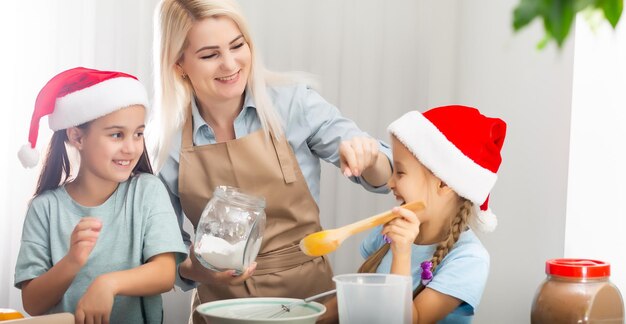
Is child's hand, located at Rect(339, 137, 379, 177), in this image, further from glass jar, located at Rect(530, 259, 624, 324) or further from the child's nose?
glass jar, located at Rect(530, 259, 624, 324)

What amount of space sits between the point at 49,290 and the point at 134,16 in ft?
3.59

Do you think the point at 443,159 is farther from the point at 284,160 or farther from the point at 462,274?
the point at 284,160

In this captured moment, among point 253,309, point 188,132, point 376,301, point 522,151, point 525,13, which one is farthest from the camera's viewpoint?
point 522,151

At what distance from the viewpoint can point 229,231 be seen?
4.00 ft

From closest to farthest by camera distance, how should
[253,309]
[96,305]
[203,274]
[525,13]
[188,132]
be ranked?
[525,13] → [253,309] → [96,305] → [203,274] → [188,132]

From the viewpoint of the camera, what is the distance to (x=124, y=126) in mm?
1427

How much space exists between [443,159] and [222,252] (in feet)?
1.42

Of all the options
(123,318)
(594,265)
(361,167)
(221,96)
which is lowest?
(123,318)

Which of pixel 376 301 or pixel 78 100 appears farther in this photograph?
pixel 78 100

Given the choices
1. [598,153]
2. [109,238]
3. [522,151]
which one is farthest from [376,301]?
[522,151]

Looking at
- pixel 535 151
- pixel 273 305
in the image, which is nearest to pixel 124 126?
pixel 273 305

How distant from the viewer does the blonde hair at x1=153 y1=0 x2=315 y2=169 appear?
1556mm

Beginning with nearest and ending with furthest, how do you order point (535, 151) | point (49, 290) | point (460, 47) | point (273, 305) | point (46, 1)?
point (273, 305) → point (49, 290) → point (535, 151) → point (46, 1) → point (460, 47)

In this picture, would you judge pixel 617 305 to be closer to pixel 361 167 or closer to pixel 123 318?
pixel 361 167
